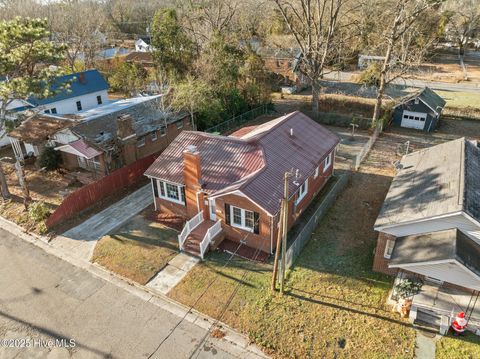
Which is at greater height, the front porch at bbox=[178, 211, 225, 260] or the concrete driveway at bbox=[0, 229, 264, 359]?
the front porch at bbox=[178, 211, 225, 260]

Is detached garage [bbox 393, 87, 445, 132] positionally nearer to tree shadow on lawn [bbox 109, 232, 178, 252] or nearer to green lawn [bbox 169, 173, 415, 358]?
green lawn [bbox 169, 173, 415, 358]

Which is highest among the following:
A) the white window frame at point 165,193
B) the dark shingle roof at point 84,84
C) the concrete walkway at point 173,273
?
the dark shingle roof at point 84,84

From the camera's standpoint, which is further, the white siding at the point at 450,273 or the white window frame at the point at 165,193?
the white window frame at the point at 165,193

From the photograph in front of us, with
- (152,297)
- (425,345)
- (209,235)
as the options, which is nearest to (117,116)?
(209,235)

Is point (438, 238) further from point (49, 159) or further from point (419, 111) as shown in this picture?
point (49, 159)

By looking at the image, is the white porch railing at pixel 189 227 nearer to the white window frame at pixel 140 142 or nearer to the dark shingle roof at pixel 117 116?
the dark shingle roof at pixel 117 116

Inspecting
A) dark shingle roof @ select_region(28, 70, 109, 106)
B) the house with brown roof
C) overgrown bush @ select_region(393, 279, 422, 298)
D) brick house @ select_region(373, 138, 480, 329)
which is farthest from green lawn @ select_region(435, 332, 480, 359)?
dark shingle roof @ select_region(28, 70, 109, 106)

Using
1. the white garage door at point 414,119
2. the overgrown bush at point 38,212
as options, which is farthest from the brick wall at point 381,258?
the white garage door at point 414,119
